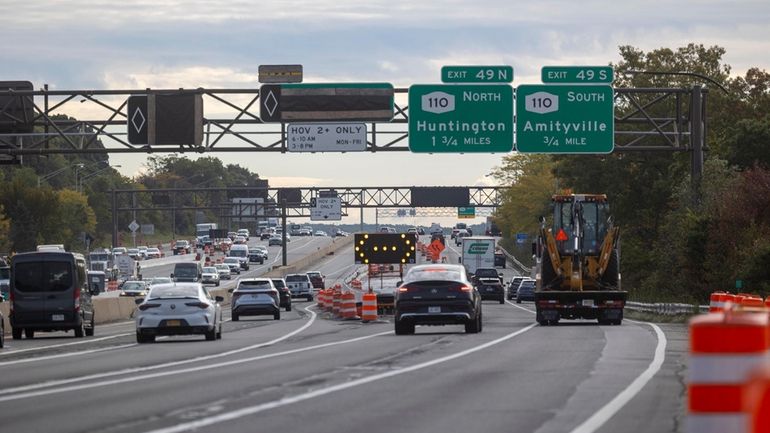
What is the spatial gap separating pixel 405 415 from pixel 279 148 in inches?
1414

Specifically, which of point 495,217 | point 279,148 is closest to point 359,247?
point 279,148

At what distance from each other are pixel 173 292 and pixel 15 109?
18.6 metres

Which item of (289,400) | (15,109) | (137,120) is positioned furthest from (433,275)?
(15,109)

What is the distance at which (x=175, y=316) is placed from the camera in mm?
33531

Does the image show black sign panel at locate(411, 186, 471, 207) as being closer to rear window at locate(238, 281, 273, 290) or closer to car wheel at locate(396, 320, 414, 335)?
rear window at locate(238, 281, 273, 290)

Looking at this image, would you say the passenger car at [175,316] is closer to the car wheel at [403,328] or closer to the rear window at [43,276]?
the car wheel at [403,328]

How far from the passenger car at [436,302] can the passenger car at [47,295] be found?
32.6ft

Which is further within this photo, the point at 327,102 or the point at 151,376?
the point at 327,102

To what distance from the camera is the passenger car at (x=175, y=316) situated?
1318 inches

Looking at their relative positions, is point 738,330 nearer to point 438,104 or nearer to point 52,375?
point 52,375

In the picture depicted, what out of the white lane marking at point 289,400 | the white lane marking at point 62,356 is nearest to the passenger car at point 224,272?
the white lane marking at point 62,356

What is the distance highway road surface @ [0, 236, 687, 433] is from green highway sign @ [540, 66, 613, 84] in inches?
683

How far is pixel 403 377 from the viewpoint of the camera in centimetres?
Result: 2014

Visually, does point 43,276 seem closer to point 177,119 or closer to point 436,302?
point 177,119
